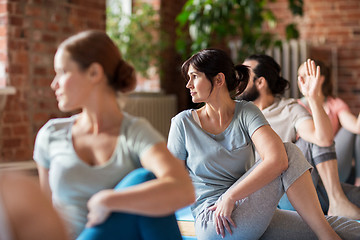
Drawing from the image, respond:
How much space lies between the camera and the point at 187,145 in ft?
6.63

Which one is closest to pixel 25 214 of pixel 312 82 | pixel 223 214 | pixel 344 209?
pixel 223 214

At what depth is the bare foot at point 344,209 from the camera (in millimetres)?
2582

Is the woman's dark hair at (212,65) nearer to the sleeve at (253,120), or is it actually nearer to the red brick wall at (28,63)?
the sleeve at (253,120)

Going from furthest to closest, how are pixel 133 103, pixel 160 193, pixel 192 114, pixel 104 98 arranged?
pixel 133 103 → pixel 192 114 → pixel 104 98 → pixel 160 193

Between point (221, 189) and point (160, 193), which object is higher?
point (160, 193)

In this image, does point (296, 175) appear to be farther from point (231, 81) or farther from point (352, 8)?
point (352, 8)

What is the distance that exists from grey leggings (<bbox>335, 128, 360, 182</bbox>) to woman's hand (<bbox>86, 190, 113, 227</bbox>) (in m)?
2.26

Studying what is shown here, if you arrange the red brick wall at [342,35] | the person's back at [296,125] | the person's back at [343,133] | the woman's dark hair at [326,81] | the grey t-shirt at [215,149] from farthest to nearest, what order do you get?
the red brick wall at [342,35] → the person's back at [343,133] → the woman's dark hair at [326,81] → the person's back at [296,125] → the grey t-shirt at [215,149]

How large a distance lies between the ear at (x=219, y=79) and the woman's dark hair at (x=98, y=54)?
0.74m

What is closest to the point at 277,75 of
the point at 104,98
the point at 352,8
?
the point at 104,98

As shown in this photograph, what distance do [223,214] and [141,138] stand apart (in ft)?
2.30

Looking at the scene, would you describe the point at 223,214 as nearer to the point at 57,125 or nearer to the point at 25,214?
the point at 57,125

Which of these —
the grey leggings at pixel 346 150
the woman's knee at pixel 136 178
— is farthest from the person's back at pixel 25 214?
the grey leggings at pixel 346 150

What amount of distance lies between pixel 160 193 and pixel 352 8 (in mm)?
5753
